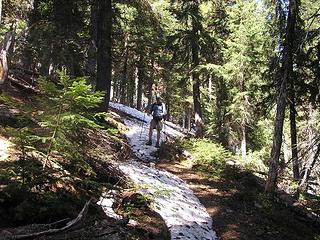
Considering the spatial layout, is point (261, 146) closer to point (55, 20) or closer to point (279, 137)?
point (279, 137)

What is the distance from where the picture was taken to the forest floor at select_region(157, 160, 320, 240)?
9.60 m

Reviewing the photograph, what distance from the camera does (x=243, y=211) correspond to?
10.9 m

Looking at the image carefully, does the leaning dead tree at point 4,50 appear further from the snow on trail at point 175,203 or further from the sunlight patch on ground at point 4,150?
the snow on trail at point 175,203

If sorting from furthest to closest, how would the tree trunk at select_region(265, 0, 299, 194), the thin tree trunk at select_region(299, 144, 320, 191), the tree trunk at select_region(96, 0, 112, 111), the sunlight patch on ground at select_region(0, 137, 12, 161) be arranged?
the tree trunk at select_region(96, 0, 112, 111) < the tree trunk at select_region(265, 0, 299, 194) < the thin tree trunk at select_region(299, 144, 320, 191) < the sunlight patch on ground at select_region(0, 137, 12, 161)

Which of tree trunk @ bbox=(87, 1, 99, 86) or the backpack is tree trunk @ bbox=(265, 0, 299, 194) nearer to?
the backpack

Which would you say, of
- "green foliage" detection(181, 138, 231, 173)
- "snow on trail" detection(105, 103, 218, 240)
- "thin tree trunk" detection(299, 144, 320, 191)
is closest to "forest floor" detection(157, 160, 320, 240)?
"snow on trail" detection(105, 103, 218, 240)

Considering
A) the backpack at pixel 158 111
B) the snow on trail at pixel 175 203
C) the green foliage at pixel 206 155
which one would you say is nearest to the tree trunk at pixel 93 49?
the backpack at pixel 158 111

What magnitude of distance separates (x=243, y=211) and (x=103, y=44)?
703 cm

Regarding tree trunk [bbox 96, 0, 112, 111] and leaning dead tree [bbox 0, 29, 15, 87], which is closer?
leaning dead tree [bbox 0, 29, 15, 87]

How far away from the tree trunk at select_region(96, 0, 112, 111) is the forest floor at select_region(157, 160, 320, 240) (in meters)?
3.58

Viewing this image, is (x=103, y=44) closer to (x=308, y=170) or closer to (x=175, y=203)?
(x=175, y=203)

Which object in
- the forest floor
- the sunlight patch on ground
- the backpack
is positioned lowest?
the forest floor

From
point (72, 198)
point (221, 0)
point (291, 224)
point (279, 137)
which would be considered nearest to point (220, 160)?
point (279, 137)

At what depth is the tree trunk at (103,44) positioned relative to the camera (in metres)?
13.3
